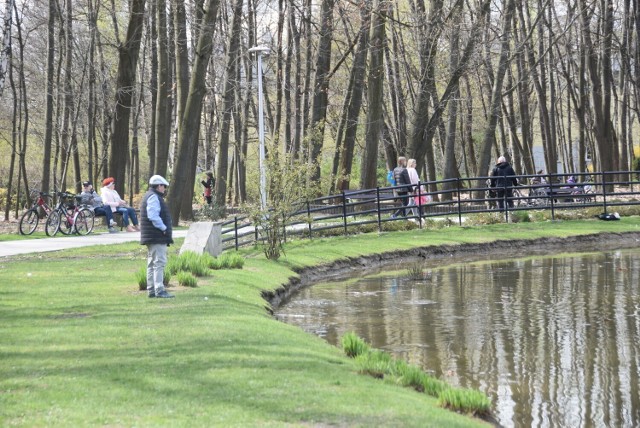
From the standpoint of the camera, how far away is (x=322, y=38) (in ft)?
114

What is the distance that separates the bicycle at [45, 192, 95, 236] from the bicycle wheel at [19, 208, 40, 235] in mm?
736

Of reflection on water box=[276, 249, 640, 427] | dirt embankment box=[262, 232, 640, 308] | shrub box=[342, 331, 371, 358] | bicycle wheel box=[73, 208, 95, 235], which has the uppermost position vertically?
bicycle wheel box=[73, 208, 95, 235]

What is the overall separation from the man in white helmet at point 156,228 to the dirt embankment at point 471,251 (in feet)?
16.0

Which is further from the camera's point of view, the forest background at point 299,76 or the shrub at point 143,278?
the forest background at point 299,76

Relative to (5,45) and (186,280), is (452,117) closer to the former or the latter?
(186,280)

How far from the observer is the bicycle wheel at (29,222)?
27828mm

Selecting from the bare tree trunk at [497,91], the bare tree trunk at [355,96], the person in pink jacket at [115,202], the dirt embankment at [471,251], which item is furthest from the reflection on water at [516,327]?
the bare tree trunk at [497,91]

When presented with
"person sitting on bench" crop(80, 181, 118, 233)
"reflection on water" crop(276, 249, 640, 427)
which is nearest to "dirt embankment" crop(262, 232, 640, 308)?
"reflection on water" crop(276, 249, 640, 427)

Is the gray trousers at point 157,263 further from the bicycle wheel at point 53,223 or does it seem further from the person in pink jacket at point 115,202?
the person in pink jacket at point 115,202

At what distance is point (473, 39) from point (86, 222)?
46.6ft

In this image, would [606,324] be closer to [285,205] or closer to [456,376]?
[456,376]

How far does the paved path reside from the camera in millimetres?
22359

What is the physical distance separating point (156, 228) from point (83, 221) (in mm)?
15015

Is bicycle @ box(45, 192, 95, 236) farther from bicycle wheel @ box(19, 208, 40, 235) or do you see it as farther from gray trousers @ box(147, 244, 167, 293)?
gray trousers @ box(147, 244, 167, 293)
